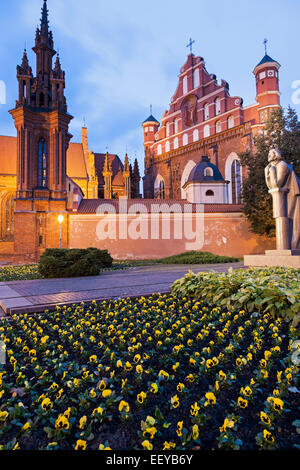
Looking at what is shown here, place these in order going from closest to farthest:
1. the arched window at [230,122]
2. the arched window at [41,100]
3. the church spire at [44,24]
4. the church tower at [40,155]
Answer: the church tower at [40,155], the arched window at [41,100], the church spire at [44,24], the arched window at [230,122]

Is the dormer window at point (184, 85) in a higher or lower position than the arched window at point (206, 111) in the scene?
higher

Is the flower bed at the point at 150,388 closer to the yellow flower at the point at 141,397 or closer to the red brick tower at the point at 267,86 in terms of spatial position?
the yellow flower at the point at 141,397

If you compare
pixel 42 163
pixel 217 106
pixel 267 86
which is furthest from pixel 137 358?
pixel 217 106

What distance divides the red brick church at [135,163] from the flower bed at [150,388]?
766 inches

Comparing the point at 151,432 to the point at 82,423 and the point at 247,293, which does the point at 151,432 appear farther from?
the point at 247,293

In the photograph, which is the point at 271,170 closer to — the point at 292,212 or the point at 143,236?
the point at 292,212

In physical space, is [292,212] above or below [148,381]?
above

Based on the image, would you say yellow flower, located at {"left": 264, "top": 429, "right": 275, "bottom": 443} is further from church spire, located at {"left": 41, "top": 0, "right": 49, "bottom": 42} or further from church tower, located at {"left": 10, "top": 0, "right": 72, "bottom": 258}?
church spire, located at {"left": 41, "top": 0, "right": 49, "bottom": 42}

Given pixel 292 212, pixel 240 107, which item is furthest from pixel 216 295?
pixel 240 107

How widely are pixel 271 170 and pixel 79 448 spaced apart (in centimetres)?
1056

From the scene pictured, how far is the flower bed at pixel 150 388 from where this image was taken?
5.52ft

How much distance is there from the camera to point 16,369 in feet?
8.18

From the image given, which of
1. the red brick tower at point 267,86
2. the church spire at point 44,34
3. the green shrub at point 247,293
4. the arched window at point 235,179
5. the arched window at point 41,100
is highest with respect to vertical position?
the church spire at point 44,34

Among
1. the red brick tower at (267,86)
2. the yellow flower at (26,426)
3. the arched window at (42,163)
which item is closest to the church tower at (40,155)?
the arched window at (42,163)
